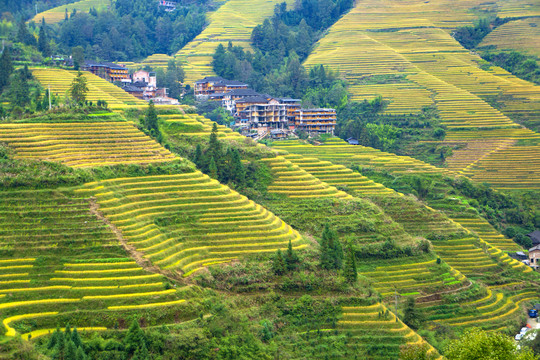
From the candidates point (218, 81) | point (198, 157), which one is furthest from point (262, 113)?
point (198, 157)

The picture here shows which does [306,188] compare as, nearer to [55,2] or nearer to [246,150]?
[246,150]

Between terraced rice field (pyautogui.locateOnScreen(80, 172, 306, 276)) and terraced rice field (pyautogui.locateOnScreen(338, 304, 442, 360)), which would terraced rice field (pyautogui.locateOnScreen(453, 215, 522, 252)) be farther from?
terraced rice field (pyautogui.locateOnScreen(338, 304, 442, 360))

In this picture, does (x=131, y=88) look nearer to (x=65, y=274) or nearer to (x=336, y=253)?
(x=336, y=253)

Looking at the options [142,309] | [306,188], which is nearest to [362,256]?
[306,188]

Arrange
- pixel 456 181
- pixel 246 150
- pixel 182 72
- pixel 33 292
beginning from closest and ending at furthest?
pixel 33 292 < pixel 246 150 < pixel 456 181 < pixel 182 72

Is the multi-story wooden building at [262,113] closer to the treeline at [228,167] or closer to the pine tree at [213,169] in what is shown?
the treeline at [228,167]

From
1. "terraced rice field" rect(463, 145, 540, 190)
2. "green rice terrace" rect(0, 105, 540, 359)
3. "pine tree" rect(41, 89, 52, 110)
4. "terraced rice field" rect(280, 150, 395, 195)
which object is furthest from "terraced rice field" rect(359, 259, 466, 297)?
"pine tree" rect(41, 89, 52, 110)
